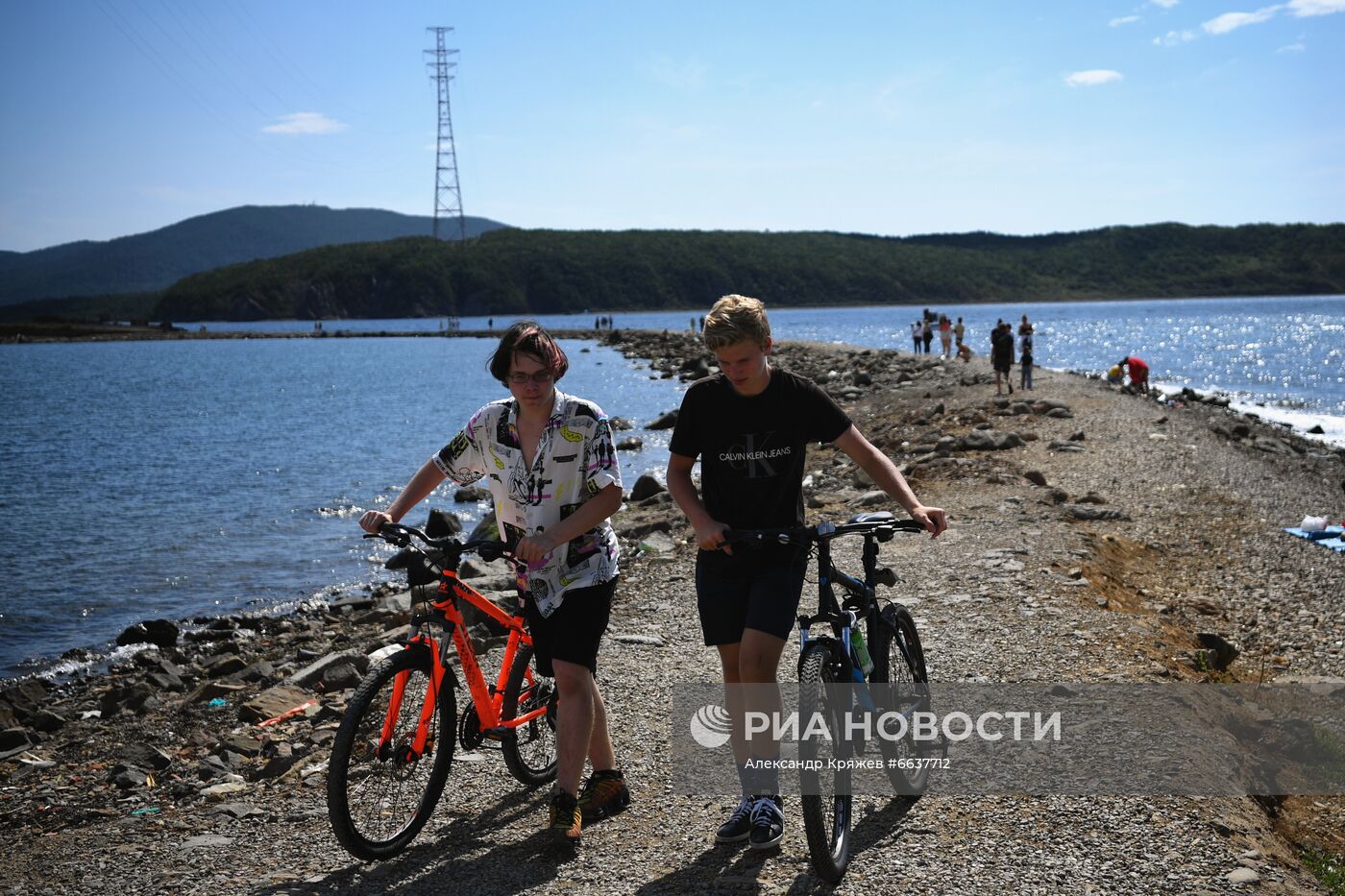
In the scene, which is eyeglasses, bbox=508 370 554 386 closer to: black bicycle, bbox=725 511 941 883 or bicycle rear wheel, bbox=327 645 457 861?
black bicycle, bbox=725 511 941 883

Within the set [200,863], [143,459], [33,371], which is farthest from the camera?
[33,371]

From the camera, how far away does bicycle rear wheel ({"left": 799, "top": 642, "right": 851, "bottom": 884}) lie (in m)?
4.12

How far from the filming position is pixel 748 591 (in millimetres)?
4430

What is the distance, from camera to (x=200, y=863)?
5090 millimetres

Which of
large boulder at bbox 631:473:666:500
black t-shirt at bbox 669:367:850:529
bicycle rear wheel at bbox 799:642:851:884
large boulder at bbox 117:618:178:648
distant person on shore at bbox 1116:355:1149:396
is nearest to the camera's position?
bicycle rear wheel at bbox 799:642:851:884

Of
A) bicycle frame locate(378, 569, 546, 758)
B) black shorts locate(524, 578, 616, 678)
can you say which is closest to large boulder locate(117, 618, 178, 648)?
bicycle frame locate(378, 569, 546, 758)

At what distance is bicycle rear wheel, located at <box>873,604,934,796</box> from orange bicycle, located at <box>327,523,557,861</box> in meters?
1.58

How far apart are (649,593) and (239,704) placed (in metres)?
3.67

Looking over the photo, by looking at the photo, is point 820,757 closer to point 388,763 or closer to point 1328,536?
point 388,763

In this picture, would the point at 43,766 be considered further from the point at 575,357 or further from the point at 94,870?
the point at 575,357

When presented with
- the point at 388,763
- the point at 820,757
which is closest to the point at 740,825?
the point at 820,757

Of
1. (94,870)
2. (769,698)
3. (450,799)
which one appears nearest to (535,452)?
(769,698)

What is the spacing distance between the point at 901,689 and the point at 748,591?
105 cm

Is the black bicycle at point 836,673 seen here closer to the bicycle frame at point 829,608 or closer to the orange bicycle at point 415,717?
the bicycle frame at point 829,608
